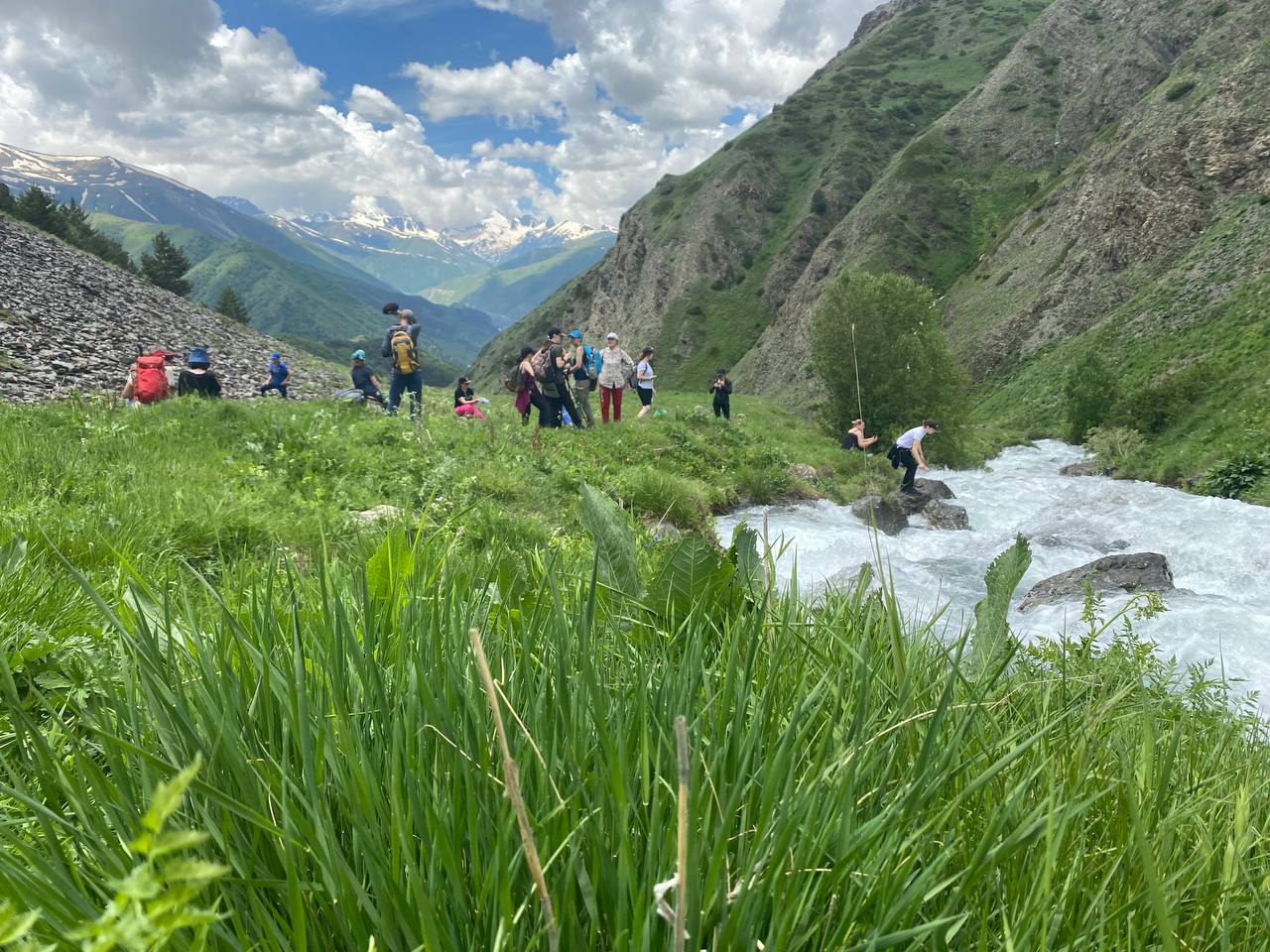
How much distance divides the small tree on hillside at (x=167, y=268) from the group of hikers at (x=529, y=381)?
76057 millimetres

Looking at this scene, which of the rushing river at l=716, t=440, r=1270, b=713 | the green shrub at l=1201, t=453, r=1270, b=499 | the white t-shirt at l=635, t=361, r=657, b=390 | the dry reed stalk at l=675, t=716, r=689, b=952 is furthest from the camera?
the white t-shirt at l=635, t=361, r=657, b=390

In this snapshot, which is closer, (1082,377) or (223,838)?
(223,838)

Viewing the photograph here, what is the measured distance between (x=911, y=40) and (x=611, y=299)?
10011cm

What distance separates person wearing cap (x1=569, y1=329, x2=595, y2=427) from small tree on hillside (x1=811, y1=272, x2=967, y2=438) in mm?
15783

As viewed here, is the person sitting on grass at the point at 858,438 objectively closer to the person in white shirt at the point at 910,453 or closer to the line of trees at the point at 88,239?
the person in white shirt at the point at 910,453

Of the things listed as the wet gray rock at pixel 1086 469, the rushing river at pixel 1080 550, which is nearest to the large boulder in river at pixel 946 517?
the rushing river at pixel 1080 550

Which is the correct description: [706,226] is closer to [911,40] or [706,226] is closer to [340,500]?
[911,40]

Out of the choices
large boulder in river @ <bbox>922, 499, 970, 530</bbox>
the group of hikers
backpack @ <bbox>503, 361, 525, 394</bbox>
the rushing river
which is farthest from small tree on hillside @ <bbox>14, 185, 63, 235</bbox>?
large boulder in river @ <bbox>922, 499, 970, 530</bbox>

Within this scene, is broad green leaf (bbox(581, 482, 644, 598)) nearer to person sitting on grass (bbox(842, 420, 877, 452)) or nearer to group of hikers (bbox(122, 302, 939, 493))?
person sitting on grass (bbox(842, 420, 877, 452))

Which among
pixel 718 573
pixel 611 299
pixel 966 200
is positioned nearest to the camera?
pixel 718 573

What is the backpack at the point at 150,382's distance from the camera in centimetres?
1215

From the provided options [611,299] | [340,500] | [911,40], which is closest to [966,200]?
[611,299]

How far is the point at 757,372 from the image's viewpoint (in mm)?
92625

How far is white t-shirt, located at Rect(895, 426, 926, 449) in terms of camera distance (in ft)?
57.9
